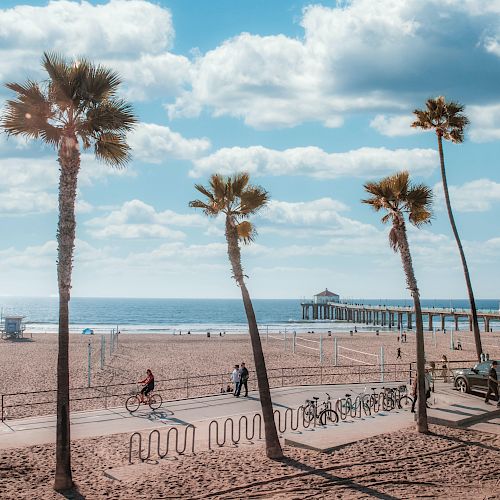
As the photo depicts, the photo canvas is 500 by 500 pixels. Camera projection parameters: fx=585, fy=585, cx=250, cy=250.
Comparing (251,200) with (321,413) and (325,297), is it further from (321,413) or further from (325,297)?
(325,297)

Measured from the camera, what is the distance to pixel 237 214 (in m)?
17.2

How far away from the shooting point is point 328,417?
2023 cm

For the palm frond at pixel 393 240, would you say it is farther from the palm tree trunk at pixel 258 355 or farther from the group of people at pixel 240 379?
the group of people at pixel 240 379

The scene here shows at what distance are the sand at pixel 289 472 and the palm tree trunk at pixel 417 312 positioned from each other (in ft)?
2.97

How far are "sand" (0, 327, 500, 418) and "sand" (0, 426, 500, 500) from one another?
6787 millimetres

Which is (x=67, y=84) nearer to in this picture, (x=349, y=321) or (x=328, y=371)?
(x=328, y=371)

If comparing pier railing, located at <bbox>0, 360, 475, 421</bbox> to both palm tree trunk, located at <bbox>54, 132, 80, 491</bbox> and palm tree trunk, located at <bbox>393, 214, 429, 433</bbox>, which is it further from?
palm tree trunk, located at <bbox>393, 214, 429, 433</bbox>

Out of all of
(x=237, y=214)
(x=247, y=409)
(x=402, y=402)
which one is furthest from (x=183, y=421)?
(x=402, y=402)

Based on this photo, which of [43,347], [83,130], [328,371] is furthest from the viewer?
[43,347]

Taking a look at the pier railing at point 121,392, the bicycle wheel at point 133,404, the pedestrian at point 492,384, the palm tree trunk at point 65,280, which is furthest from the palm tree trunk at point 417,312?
the bicycle wheel at point 133,404

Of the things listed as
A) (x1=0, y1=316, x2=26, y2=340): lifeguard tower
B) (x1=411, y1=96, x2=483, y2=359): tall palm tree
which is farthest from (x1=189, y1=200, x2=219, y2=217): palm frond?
(x1=0, y1=316, x2=26, y2=340): lifeguard tower

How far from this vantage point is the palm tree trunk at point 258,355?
15312 millimetres

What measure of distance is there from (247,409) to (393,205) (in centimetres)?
910

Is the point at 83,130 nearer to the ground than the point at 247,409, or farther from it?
farther from it
